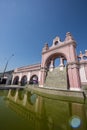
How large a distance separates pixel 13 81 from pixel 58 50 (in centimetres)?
2883

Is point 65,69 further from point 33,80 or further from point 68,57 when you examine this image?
point 33,80

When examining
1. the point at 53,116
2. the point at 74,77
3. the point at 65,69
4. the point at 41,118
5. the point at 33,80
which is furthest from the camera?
the point at 33,80

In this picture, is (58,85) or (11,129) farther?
(58,85)

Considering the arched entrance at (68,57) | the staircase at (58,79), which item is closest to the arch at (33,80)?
the arched entrance at (68,57)

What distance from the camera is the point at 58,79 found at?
15609 mm

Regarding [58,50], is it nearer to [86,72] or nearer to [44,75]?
[44,75]

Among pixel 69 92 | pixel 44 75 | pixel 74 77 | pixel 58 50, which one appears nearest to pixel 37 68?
pixel 44 75

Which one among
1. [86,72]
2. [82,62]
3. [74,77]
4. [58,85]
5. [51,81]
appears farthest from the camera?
[82,62]

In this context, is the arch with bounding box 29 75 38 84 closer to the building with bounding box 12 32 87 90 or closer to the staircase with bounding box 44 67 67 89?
the building with bounding box 12 32 87 90

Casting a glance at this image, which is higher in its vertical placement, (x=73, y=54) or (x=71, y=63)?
(x=73, y=54)

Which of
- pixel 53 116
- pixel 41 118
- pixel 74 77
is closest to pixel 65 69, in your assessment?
pixel 74 77

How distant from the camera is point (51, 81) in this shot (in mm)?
16891

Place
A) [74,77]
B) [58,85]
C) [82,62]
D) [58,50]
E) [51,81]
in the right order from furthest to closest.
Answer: [82,62], [58,50], [51,81], [58,85], [74,77]

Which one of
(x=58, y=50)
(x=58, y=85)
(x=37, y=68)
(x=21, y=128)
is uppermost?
(x=58, y=50)
